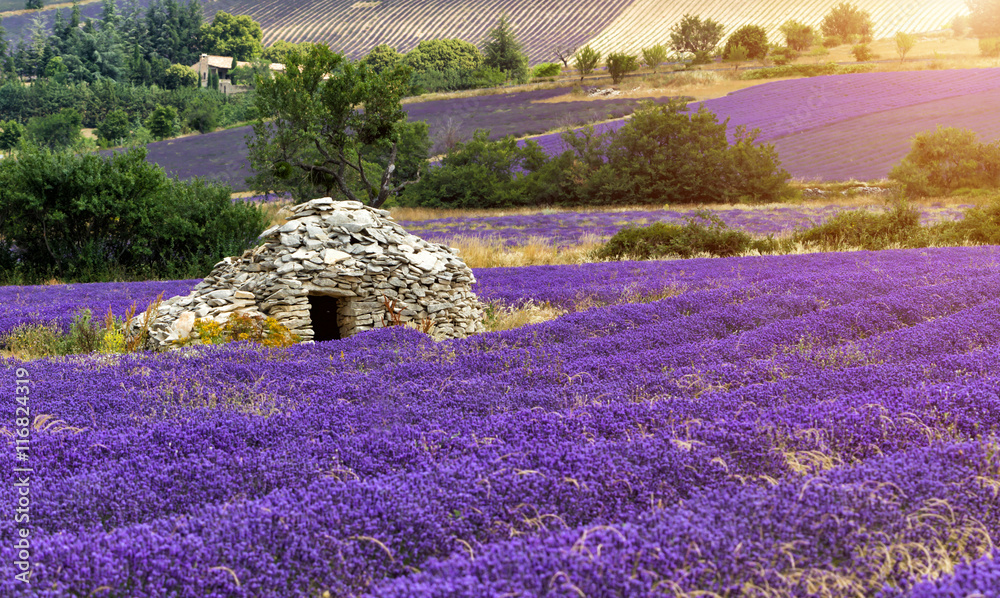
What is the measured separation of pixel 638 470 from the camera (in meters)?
2.92

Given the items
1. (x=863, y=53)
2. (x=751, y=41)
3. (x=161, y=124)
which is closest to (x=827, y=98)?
(x=863, y=53)

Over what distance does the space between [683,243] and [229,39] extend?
3204 inches

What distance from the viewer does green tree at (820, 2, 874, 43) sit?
6058 cm

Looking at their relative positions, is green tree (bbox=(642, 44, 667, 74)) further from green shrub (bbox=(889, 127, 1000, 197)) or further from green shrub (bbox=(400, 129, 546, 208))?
green shrub (bbox=(889, 127, 1000, 197))

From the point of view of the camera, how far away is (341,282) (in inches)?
293

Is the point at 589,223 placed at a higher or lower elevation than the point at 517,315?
higher

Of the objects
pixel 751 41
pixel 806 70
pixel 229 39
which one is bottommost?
pixel 806 70

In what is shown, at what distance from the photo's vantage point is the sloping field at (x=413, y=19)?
93500mm

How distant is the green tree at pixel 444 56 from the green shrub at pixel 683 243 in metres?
48.6

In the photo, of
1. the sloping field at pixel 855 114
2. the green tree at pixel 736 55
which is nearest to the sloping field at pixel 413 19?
the green tree at pixel 736 55

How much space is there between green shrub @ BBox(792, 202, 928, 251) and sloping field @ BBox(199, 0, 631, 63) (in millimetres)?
76899

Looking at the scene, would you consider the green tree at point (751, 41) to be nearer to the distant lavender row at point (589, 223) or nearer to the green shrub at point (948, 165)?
the green shrub at point (948, 165)

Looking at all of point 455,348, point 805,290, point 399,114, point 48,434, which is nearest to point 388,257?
point 455,348

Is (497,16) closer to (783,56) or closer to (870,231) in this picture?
(783,56)
